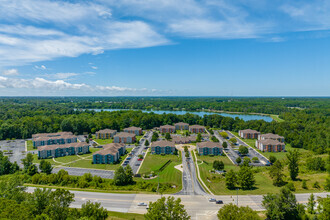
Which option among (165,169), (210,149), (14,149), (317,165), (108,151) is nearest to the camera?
(317,165)

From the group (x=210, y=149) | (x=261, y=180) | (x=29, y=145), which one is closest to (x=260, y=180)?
(x=261, y=180)

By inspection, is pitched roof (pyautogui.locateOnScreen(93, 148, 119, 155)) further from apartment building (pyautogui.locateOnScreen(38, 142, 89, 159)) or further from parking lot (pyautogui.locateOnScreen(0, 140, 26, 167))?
parking lot (pyautogui.locateOnScreen(0, 140, 26, 167))

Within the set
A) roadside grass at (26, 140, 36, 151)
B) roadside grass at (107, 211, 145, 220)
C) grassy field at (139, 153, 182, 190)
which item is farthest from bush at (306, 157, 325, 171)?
roadside grass at (26, 140, 36, 151)

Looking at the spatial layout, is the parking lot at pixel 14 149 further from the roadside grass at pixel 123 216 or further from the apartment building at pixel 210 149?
the apartment building at pixel 210 149

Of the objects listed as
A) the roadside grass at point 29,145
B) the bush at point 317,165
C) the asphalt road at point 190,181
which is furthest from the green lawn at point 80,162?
the bush at point 317,165

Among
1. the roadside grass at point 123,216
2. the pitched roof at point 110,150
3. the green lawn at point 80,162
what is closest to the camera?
the roadside grass at point 123,216

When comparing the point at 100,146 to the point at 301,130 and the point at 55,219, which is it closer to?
the point at 55,219

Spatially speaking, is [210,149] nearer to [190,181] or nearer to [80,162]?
[190,181]
